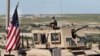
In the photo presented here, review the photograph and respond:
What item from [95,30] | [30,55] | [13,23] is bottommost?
[95,30]

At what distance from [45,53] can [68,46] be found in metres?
1.80

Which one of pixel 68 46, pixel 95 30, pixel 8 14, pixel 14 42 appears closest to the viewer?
pixel 14 42

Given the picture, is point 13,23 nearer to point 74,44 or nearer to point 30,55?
point 30,55

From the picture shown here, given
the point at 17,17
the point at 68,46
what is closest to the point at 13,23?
the point at 17,17

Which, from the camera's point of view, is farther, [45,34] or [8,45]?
[45,34]

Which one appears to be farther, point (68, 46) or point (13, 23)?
point (68, 46)

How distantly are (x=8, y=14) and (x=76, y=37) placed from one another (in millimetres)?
4183

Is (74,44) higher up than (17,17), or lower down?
lower down

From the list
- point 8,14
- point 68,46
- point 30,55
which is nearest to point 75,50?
point 68,46

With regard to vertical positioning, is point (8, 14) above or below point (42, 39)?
above

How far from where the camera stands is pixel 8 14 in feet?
70.6

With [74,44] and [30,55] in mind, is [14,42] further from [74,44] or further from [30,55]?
[74,44]

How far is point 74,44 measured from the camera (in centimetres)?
2339

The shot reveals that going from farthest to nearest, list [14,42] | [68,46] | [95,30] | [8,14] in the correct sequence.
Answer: [95,30] < [68,46] < [8,14] < [14,42]
